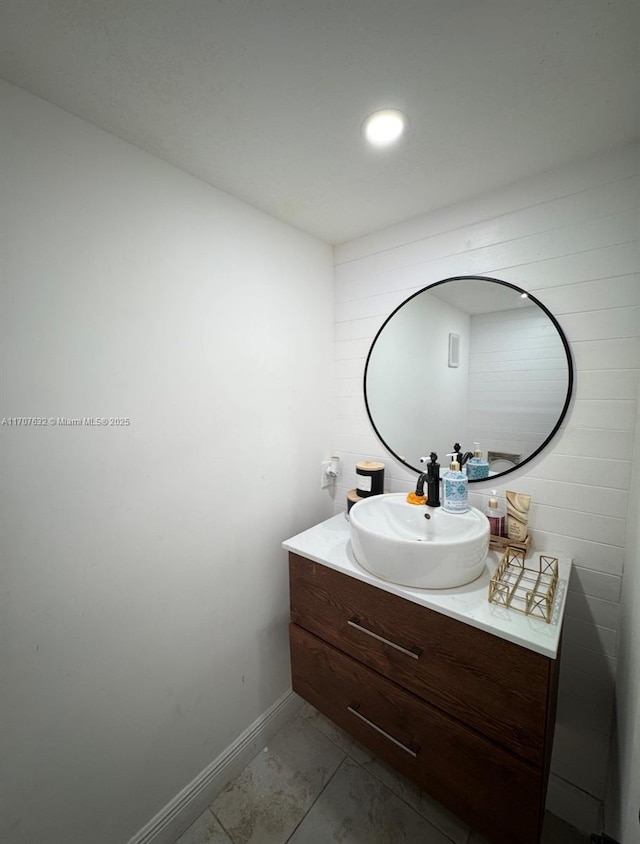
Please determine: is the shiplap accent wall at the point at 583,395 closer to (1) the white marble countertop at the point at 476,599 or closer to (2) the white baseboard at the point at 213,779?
(1) the white marble countertop at the point at 476,599

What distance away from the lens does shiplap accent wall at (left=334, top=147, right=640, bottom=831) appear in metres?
1.03

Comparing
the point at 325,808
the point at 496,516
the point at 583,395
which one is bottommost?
the point at 325,808

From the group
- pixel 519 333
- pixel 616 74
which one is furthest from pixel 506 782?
pixel 616 74

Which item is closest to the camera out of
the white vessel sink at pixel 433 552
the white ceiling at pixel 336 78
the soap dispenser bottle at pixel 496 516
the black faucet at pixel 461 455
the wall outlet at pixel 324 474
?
the white ceiling at pixel 336 78

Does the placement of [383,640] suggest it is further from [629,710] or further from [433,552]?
[629,710]

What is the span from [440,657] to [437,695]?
122 millimetres

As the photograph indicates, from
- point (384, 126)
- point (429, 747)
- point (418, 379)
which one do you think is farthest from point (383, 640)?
point (384, 126)

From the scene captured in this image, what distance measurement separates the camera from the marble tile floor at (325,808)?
3.67 ft

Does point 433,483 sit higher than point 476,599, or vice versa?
point 433,483

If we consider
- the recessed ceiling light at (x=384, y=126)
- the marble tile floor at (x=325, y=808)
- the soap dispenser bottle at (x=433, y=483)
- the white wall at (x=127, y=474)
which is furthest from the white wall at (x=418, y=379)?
the marble tile floor at (x=325, y=808)

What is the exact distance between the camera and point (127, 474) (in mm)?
999

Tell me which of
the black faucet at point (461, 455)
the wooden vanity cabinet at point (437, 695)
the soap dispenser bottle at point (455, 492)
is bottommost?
the wooden vanity cabinet at point (437, 695)

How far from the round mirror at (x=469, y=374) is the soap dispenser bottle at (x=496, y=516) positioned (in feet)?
0.35

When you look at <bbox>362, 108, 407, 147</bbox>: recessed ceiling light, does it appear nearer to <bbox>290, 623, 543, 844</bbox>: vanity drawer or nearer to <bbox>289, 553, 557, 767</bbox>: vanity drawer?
<bbox>289, 553, 557, 767</bbox>: vanity drawer
